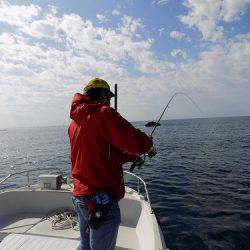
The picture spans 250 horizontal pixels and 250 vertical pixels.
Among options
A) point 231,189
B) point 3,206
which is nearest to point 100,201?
point 3,206

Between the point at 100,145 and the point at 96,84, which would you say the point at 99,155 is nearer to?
the point at 100,145

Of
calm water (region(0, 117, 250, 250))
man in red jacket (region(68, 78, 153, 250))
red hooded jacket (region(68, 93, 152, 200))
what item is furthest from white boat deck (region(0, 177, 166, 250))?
calm water (region(0, 117, 250, 250))

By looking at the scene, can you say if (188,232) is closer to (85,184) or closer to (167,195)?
(167,195)

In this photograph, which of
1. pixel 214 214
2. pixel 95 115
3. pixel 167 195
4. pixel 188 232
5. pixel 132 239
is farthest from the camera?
pixel 167 195

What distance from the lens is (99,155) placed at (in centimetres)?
331

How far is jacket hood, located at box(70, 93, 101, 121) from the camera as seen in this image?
330 cm

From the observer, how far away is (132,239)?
6.71 metres

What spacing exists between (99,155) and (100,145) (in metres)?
0.12

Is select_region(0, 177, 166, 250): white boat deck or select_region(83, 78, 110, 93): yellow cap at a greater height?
select_region(83, 78, 110, 93): yellow cap

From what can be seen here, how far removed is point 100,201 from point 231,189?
13535 mm

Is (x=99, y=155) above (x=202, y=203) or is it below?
above

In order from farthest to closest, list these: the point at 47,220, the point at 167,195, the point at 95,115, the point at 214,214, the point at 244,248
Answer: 1. the point at 167,195
2. the point at 214,214
3. the point at 244,248
4. the point at 47,220
5. the point at 95,115

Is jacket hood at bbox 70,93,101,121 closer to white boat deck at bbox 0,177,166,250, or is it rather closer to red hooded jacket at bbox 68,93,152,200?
red hooded jacket at bbox 68,93,152,200

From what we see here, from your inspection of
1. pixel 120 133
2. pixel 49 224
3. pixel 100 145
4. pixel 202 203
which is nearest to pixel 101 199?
pixel 100 145
